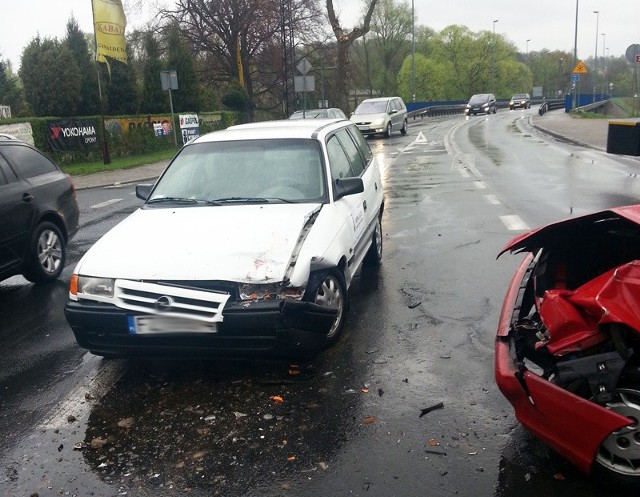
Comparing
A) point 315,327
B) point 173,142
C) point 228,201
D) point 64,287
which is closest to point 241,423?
point 315,327

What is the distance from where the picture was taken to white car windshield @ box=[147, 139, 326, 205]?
18.6ft

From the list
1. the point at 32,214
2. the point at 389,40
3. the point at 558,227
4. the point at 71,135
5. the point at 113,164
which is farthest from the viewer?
the point at 389,40

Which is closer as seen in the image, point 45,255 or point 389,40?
point 45,255

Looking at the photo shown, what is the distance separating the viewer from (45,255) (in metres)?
7.71

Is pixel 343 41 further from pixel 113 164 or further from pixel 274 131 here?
pixel 274 131

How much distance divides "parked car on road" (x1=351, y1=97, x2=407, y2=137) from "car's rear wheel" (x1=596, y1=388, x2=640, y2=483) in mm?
28820

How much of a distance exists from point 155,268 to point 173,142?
1122 inches

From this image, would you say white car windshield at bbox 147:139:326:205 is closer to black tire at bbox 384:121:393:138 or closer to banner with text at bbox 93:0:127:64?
banner with text at bbox 93:0:127:64

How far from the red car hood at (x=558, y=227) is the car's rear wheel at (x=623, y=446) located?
0.96 meters

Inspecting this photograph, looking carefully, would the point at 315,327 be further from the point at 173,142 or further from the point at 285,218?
the point at 173,142

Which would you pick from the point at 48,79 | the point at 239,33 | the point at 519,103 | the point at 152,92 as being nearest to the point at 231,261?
the point at 48,79

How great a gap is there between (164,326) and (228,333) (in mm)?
415

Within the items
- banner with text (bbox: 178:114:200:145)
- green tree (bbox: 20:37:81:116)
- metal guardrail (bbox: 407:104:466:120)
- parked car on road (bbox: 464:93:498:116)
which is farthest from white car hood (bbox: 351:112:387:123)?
parked car on road (bbox: 464:93:498:116)

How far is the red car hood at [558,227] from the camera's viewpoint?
3.56 m
